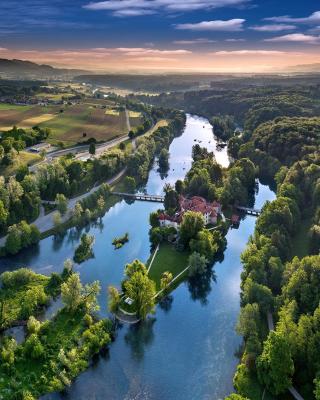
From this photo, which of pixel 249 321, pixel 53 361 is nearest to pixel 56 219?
pixel 53 361

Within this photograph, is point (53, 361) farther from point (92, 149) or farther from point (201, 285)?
point (92, 149)

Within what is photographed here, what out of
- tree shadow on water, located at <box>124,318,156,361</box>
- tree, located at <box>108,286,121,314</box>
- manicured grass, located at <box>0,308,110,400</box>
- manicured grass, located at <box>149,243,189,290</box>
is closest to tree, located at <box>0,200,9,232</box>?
manicured grass, located at <box>0,308,110,400</box>

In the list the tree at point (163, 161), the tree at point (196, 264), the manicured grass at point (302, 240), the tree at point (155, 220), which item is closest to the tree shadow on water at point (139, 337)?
the tree at point (196, 264)

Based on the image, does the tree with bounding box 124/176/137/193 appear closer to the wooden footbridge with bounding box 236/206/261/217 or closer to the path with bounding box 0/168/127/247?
the path with bounding box 0/168/127/247

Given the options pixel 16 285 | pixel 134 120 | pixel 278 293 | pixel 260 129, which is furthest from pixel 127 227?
pixel 134 120

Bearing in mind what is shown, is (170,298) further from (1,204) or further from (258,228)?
(1,204)

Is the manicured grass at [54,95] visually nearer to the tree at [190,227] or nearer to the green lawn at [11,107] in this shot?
the green lawn at [11,107]
